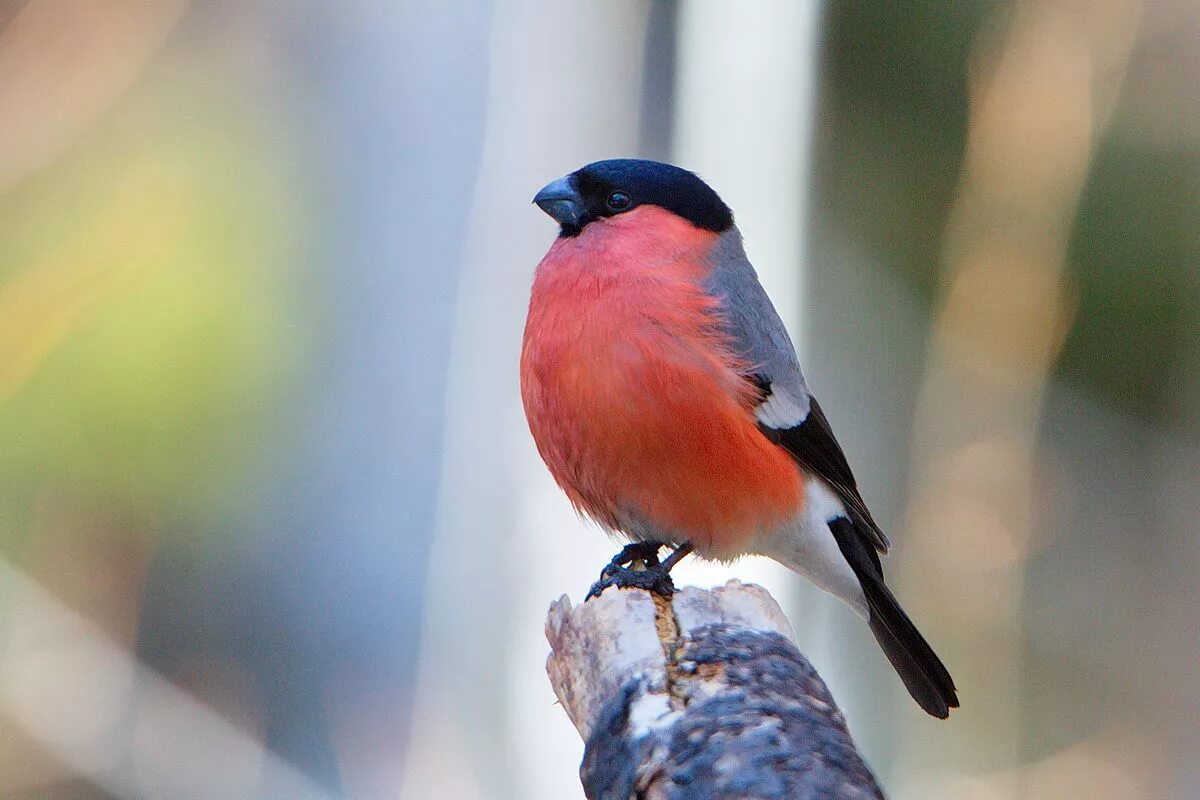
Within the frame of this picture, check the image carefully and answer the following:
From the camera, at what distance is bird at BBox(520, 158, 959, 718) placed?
1.43 meters

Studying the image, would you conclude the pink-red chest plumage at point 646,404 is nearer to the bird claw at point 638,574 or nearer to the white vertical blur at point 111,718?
the bird claw at point 638,574

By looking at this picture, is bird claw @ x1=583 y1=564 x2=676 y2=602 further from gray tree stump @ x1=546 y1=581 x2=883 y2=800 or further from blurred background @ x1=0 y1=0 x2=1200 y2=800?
blurred background @ x1=0 y1=0 x2=1200 y2=800

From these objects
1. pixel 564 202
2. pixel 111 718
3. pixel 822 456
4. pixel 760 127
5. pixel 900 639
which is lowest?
pixel 111 718

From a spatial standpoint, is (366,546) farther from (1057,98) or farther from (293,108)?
(1057,98)

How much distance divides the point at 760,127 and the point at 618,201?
0.98m

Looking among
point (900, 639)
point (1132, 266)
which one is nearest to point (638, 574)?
point (900, 639)

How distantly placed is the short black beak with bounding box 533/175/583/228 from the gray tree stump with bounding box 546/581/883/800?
0.59m

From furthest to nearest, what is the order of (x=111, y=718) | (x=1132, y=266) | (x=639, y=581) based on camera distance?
(x=1132, y=266), (x=111, y=718), (x=639, y=581)

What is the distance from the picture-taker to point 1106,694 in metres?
2.77

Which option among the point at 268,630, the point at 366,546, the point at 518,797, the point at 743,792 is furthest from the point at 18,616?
the point at 743,792

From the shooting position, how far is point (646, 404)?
4.64 ft

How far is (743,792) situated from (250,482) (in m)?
1.81

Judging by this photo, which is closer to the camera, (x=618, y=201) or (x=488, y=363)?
(x=618, y=201)

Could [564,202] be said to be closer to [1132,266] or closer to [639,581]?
[639,581]
